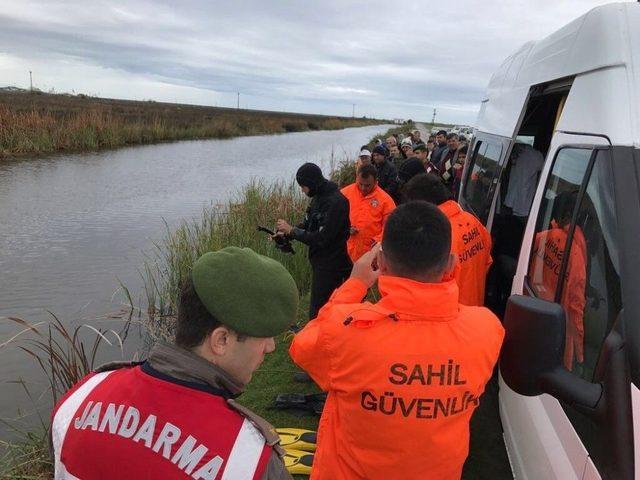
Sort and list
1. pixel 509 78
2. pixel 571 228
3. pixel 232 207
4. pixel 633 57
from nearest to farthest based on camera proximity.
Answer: pixel 633 57, pixel 571 228, pixel 509 78, pixel 232 207

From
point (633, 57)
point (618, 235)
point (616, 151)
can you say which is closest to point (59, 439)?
point (618, 235)

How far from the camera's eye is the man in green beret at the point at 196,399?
3.30 ft

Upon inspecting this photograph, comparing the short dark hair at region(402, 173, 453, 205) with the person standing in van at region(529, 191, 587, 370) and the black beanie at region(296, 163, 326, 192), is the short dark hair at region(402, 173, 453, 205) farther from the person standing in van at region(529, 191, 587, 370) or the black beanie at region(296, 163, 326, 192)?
the black beanie at region(296, 163, 326, 192)

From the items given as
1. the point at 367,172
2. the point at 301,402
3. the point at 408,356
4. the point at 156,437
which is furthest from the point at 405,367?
the point at 367,172

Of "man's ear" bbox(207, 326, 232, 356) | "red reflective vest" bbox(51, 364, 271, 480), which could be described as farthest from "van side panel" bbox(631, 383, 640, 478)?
"man's ear" bbox(207, 326, 232, 356)

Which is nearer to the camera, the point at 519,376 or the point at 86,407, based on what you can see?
the point at 86,407

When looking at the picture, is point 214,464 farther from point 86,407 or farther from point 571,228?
point 571,228

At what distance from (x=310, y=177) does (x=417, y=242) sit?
111 inches

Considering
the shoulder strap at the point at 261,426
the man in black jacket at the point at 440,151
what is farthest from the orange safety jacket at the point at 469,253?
the man in black jacket at the point at 440,151

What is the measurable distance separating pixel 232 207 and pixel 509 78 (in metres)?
6.39

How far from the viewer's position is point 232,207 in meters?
9.67

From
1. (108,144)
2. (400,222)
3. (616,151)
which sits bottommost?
(108,144)

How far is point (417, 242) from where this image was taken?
170cm

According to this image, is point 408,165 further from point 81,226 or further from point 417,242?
point 81,226
